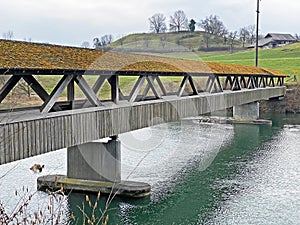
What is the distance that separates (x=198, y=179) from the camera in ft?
43.9

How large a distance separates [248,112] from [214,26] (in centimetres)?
6793

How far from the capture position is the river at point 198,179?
1021 centimetres

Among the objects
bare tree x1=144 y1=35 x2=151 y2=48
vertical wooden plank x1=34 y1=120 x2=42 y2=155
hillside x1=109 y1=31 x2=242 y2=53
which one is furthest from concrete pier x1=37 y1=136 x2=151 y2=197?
bare tree x1=144 y1=35 x2=151 y2=48

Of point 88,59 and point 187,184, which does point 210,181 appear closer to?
point 187,184

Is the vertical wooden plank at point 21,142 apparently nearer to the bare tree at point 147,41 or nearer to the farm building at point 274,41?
the farm building at point 274,41

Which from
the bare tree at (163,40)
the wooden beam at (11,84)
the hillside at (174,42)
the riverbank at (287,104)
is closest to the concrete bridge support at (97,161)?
the wooden beam at (11,84)

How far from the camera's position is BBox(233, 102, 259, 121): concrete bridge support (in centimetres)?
2792

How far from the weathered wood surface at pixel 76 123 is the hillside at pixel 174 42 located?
208ft

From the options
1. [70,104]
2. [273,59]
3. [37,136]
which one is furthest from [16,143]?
[273,59]

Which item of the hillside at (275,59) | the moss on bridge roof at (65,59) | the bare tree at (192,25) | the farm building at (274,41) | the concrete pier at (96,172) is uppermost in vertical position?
the bare tree at (192,25)

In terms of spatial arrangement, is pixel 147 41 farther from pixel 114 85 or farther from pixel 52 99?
pixel 52 99

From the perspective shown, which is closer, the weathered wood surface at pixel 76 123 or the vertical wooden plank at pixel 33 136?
the weathered wood surface at pixel 76 123

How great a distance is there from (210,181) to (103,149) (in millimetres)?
3555

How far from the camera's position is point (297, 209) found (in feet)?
34.6
